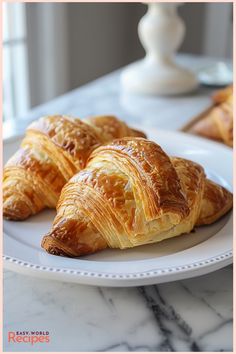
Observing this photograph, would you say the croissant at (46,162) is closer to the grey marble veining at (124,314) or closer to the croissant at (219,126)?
the grey marble veining at (124,314)

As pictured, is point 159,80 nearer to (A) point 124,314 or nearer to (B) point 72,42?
(B) point 72,42

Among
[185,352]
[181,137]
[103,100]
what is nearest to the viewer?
[185,352]

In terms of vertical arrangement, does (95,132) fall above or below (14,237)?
above

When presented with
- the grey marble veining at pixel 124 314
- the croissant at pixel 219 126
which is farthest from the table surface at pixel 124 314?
the croissant at pixel 219 126

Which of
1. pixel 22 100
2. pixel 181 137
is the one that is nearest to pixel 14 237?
pixel 181 137

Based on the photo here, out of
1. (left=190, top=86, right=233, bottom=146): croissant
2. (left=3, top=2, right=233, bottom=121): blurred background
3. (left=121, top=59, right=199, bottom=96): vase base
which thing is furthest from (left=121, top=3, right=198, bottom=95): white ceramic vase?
(left=3, top=2, right=233, bottom=121): blurred background

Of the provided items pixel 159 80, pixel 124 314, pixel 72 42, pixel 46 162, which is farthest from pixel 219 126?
pixel 72 42

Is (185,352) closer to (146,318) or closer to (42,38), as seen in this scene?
(146,318)
